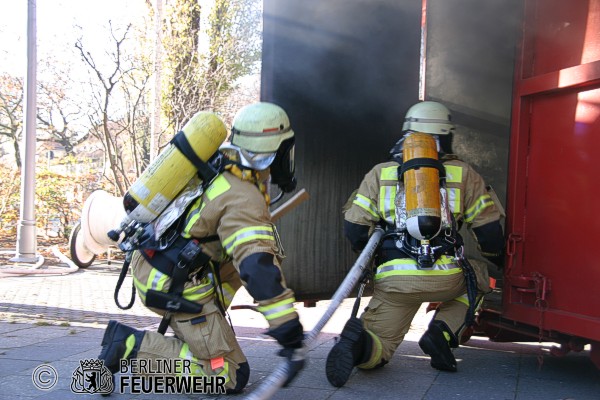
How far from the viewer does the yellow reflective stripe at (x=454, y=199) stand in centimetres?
387

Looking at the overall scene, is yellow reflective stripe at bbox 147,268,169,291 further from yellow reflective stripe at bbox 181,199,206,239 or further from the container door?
the container door

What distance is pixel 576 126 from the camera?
349 cm

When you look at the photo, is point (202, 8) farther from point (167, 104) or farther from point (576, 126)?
point (576, 126)

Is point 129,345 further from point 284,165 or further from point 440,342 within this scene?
point 440,342

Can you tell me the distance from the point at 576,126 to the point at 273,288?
71.0 inches

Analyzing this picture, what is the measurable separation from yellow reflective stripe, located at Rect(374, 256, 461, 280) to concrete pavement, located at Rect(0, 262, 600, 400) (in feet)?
2.07

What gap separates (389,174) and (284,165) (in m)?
0.70

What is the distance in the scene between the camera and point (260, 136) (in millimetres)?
3459

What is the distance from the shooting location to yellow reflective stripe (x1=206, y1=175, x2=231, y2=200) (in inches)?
130

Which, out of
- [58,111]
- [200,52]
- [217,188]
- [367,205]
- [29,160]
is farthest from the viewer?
[58,111]

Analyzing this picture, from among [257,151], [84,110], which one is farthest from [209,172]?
[84,110]

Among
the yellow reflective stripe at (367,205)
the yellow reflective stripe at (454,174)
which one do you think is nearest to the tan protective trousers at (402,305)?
the yellow reflective stripe at (367,205)

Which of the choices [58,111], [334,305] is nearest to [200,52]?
[58,111]

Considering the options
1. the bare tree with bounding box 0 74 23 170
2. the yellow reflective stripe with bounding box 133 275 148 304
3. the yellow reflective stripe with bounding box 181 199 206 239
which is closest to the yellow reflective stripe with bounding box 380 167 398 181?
the yellow reflective stripe with bounding box 181 199 206 239
